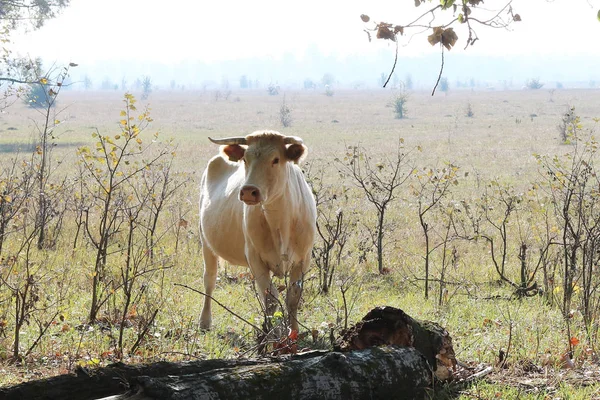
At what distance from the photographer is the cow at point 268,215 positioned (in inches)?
285

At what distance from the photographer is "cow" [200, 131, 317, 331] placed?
285 inches

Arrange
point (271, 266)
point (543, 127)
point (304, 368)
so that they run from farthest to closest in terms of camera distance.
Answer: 1. point (543, 127)
2. point (271, 266)
3. point (304, 368)

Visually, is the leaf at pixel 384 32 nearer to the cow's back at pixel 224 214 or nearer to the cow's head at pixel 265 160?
the cow's head at pixel 265 160

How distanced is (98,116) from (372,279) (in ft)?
271

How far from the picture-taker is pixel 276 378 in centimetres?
414

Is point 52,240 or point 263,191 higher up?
point 263,191

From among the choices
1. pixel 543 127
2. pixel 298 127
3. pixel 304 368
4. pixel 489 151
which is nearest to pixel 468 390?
pixel 304 368

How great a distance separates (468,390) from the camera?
5.19m

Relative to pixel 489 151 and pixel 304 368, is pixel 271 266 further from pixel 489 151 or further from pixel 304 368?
pixel 489 151

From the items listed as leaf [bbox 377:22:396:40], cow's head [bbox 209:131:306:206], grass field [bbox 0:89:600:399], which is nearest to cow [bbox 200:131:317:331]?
cow's head [bbox 209:131:306:206]

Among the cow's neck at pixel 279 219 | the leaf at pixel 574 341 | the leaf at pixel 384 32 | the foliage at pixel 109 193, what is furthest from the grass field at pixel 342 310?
the leaf at pixel 384 32

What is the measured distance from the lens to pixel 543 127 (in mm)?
59750

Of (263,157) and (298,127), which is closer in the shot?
(263,157)

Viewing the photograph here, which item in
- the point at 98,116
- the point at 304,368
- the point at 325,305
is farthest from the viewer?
the point at 98,116
